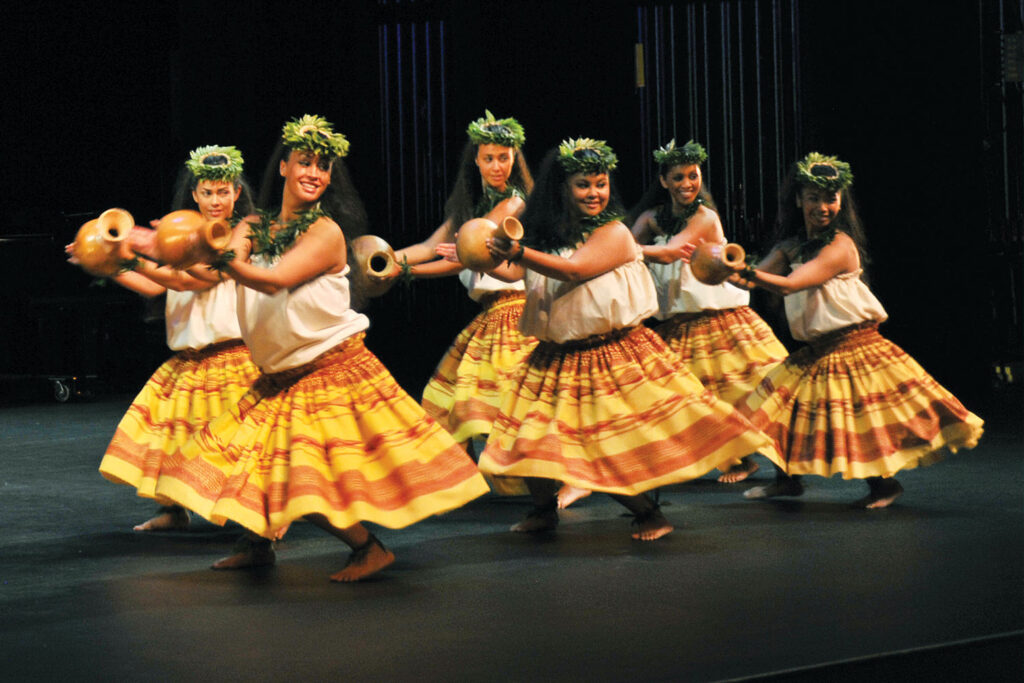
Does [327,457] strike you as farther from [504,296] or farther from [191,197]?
[504,296]

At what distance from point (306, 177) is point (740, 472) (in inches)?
91.7

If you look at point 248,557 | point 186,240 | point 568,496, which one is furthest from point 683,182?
point 186,240

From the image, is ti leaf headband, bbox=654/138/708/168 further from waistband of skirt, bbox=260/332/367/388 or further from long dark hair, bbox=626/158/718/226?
waistband of skirt, bbox=260/332/367/388

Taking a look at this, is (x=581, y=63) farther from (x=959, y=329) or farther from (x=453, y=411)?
(x=453, y=411)

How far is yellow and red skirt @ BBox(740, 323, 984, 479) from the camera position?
13.2 feet

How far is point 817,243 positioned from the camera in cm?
420

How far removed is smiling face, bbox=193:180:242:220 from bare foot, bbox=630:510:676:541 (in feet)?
5.17

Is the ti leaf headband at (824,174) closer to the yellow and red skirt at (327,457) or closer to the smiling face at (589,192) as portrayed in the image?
the smiling face at (589,192)

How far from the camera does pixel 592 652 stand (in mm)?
2406

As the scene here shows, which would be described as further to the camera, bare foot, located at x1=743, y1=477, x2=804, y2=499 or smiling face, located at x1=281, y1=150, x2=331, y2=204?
bare foot, located at x1=743, y1=477, x2=804, y2=499

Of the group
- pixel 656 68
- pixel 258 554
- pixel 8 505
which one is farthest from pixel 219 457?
pixel 656 68

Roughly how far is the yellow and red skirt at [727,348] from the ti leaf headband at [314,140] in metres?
2.00

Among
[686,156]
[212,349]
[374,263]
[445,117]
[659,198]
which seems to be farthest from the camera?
[445,117]

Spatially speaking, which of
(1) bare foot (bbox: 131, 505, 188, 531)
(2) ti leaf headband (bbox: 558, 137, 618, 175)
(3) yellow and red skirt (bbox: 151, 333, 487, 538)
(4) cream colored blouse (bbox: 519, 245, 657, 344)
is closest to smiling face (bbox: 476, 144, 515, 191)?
(2) ti leaf headband (bbox: 558, 137, 618, 175)
